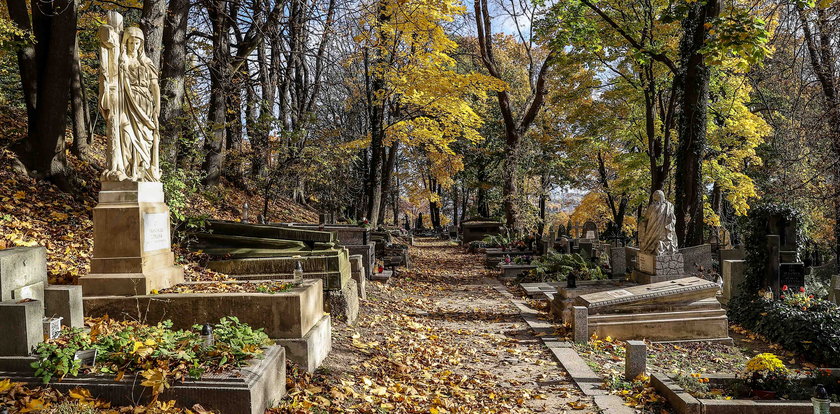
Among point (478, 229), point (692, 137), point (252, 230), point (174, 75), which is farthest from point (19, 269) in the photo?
point (478, 229)

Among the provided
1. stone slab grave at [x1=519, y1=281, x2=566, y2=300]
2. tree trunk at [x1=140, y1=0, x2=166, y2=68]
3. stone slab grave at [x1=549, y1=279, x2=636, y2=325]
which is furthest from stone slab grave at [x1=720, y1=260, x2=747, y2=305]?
tree trunk at [x1=140, y1=0, x2=166, y2=68]

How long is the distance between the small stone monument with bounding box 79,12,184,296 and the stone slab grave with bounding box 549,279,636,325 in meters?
6.78

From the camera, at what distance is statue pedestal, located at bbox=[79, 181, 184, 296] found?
6352mm

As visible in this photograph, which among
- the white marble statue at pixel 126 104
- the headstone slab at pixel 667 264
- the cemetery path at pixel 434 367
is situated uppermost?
the white marble statue at pixel 126 104

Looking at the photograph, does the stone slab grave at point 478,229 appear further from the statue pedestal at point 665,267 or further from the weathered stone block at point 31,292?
the weathered stone block at point 31,292

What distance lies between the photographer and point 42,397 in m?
4.38

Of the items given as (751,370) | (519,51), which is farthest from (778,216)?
(519,51)

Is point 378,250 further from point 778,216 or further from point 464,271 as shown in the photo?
point 778,216

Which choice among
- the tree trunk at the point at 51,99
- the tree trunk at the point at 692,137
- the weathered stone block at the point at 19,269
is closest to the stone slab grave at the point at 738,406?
the weathered stone block at the point at 19,269

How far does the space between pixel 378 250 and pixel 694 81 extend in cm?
1069

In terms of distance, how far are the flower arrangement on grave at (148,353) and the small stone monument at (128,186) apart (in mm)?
1190

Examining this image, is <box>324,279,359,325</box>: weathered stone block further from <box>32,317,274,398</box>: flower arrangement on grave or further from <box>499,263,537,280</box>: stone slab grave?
<box>499,263,537,280</box>: stone slab grave

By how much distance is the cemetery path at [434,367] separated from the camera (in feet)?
19.3

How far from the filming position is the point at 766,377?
6031 millimetres
